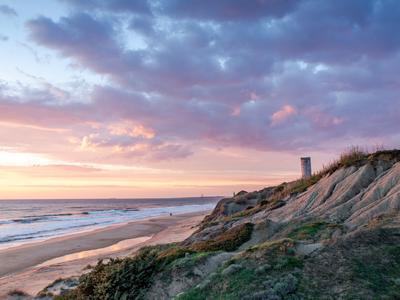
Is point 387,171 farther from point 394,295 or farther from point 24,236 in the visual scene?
point 24,236

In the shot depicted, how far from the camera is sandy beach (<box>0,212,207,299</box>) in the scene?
57.4ft

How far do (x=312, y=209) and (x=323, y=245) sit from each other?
8.86 m

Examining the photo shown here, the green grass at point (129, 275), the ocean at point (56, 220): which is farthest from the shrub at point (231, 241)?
the ocean at point (56, 220)

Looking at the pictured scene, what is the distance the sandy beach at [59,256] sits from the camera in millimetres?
17484

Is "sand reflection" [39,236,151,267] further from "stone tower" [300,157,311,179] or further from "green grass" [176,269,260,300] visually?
"green grass" [176,269,260,300]

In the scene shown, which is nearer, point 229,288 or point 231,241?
point 229,288

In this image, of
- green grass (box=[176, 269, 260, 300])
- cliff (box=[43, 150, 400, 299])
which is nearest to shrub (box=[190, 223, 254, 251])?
cliff (box=[43, 150, 400, 299])

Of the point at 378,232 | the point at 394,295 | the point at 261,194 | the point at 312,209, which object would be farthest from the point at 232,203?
the point at 394,295

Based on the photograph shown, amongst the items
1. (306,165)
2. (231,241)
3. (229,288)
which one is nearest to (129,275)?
(229,288)

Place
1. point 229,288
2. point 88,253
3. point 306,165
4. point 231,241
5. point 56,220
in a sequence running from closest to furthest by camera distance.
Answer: point 229,288 < point 231,241 < point 88,253 < point 306,165 < point 56,220

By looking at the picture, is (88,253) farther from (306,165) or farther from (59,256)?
(306,165)

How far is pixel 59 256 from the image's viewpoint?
25.3 m

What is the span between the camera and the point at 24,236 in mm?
39250

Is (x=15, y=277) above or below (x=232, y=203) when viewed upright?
below
